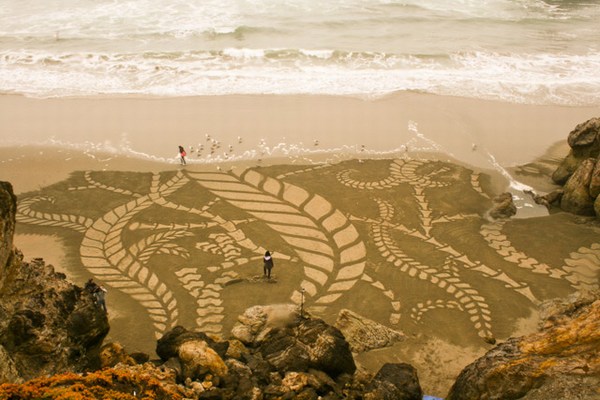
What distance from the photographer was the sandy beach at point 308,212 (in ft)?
44.3

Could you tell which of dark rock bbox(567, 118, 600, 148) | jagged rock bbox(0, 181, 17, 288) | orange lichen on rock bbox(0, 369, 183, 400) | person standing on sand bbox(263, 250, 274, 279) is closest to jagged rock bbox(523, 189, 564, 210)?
dark rock bbox(567, 118, 600, 148)

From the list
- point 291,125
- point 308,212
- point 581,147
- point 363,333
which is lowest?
point 363,333

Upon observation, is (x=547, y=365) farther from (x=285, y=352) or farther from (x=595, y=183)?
(x=595, y=183)

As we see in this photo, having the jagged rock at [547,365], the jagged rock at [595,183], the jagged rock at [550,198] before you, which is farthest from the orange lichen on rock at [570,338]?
the jagged rock at [550,198]

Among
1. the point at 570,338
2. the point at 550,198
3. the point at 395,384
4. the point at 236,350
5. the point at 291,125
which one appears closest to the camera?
the point at 570,338

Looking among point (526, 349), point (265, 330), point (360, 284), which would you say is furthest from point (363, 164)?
point (526, 349)

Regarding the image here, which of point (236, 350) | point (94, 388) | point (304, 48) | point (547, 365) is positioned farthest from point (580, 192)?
point (304, 48)

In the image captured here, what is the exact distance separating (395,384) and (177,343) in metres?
4.63

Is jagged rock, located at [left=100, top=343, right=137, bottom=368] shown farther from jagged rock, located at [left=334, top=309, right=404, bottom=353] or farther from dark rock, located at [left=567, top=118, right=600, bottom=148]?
dark rock, located at [left=567, top=118, right=600, bottom=148]

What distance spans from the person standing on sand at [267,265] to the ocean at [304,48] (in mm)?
13884

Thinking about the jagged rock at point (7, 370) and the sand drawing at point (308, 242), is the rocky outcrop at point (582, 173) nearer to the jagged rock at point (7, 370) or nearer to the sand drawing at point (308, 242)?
the sand drawing at point (308, 242)

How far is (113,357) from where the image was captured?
1084 cm

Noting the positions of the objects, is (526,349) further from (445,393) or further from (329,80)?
(329,80)

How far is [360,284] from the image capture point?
1432cm
